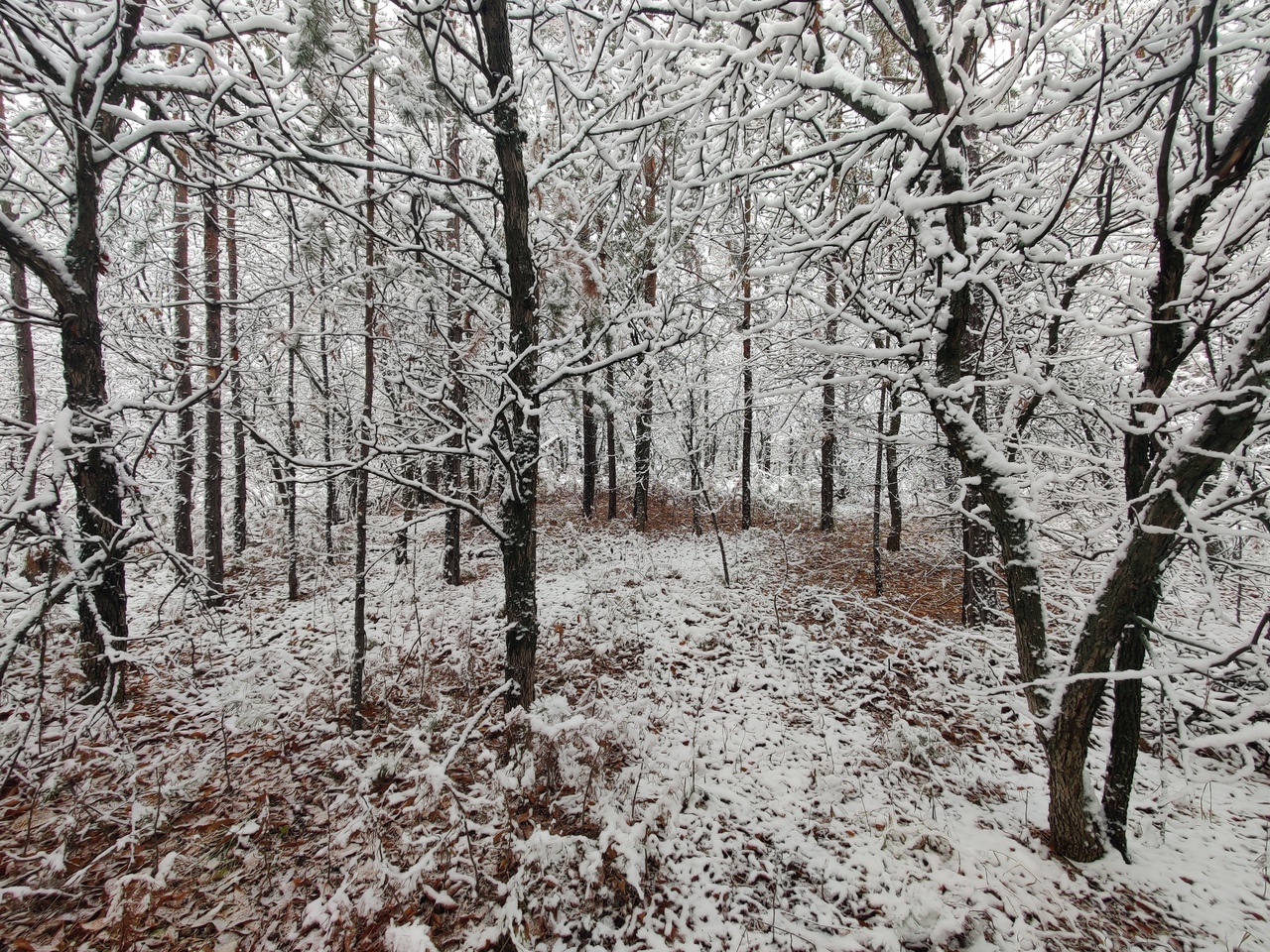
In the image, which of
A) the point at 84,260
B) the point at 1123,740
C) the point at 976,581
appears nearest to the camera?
the point at 1123,740

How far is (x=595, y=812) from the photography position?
3.90m

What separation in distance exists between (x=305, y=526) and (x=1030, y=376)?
43.9ft

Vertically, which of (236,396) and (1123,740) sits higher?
(236,396)

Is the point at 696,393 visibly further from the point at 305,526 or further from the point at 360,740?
the point at 305,526

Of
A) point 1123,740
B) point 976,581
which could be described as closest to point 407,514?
point 1123,740

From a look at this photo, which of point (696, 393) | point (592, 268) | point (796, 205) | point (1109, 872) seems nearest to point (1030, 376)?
point (796, 205)

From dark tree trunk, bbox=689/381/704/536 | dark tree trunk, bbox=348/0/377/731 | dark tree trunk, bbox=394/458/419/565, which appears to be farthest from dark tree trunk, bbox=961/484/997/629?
dark tree trunk, bbox=348/0/377/731

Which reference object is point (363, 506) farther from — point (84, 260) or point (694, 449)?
point (694, 449)

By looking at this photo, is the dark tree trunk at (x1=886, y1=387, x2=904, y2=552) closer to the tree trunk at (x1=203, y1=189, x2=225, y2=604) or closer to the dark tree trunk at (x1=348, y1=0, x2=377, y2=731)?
the dark tree trunk at (x1=348, y1=0, x2=377, y2=731)

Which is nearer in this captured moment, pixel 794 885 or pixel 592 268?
pixel 794 885

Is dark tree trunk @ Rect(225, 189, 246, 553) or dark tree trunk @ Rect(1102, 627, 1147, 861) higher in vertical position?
dark tree trunk @ Rect(225, 189, 246, 553)

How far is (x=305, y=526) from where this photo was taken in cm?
1127

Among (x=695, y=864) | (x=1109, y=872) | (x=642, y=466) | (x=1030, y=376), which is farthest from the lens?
(x=642, y=466)

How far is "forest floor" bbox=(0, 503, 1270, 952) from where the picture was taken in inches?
123
